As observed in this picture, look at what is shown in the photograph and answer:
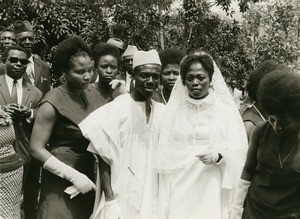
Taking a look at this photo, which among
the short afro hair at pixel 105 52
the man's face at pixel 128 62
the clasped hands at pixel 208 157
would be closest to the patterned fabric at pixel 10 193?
the clasped hands at pixel 208 157

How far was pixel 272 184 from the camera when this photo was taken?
348 cm

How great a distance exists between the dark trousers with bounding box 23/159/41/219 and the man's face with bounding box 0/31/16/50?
2.14 meters

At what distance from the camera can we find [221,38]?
15.0m

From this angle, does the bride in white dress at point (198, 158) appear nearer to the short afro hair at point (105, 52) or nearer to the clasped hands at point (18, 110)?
the clasped hands at point (18, 110)

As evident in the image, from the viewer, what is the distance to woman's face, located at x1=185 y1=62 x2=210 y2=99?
459 centimetres

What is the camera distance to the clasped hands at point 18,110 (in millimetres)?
5012

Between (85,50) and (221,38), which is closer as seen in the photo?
(85,50)

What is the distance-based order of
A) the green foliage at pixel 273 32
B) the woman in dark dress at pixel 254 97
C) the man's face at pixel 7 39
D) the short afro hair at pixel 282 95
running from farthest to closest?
the green foliage at pixel 273 32
the man's face at pixel 7 39
the woman in dark dress at pixel 254 97
the short afro hair at pixel 282 95

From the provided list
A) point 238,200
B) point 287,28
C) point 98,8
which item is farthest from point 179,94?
point 287,28

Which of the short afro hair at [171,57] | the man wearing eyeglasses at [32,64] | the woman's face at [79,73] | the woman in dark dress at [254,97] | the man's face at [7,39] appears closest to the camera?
the woman's face at [79,73]

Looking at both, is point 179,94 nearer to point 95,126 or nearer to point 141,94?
point 141,94

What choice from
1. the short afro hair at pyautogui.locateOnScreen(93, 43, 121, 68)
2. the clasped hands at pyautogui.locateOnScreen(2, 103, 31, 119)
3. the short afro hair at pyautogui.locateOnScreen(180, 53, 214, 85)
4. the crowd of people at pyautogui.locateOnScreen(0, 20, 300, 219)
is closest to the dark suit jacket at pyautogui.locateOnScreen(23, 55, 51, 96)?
the short afro hair at pyautogui.locateOnScreen(93, 43, 121, 68)

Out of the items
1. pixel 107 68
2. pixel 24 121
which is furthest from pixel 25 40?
pixel 24 121

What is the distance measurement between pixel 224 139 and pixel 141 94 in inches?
33.6
